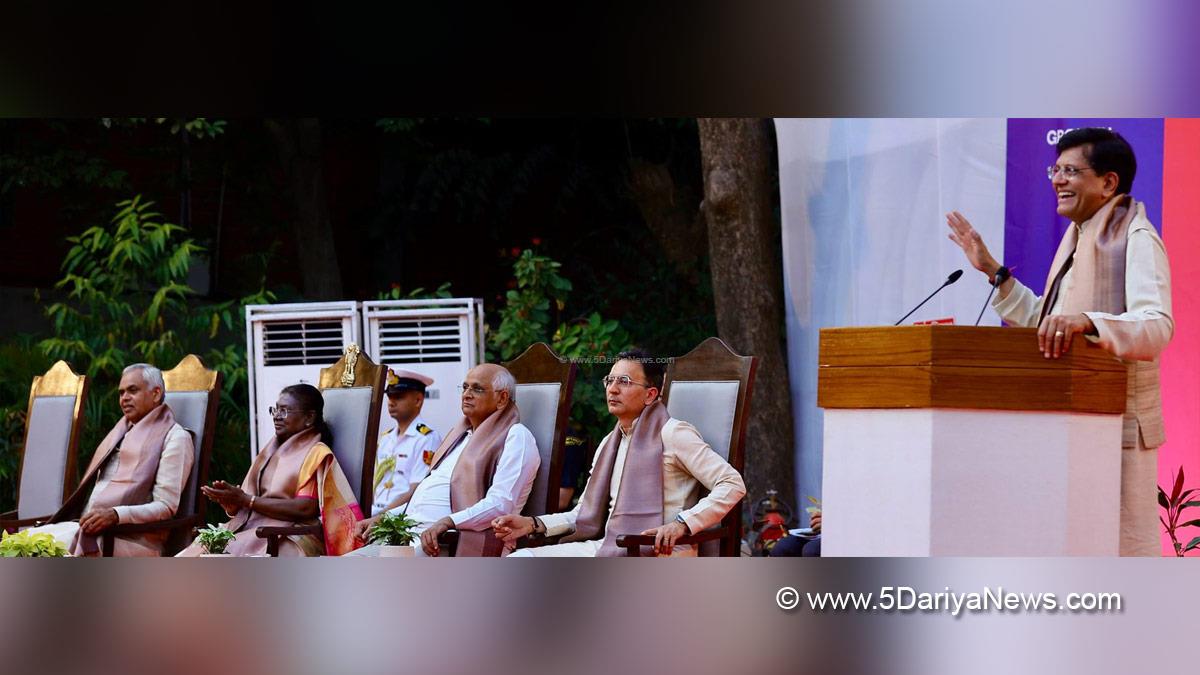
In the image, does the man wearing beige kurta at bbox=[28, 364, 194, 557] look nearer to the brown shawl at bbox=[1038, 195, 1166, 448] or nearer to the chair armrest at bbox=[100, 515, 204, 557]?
the chair armrest at bbox=[100, 515, 204, 557]

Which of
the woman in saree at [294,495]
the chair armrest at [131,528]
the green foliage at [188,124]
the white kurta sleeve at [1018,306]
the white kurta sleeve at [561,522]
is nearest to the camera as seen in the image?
the white kurta sleeve at [1018,306]

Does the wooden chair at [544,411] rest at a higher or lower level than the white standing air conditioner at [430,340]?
lower

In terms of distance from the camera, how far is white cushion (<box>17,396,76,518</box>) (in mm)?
5289

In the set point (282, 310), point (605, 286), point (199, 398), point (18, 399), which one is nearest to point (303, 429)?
point (199, 398)

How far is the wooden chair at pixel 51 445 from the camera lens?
17.3 feet

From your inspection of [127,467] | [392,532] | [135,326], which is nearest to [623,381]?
[392,532]

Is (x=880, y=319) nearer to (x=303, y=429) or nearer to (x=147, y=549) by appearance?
(x=303, y=429)

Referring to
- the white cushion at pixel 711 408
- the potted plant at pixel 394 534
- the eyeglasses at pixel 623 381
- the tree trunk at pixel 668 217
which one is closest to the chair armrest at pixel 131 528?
Result: the potted plant at pixel 394 534

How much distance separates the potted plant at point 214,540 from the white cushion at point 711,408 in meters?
1.50

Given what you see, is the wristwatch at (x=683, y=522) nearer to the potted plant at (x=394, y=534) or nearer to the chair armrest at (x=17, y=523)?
the potted plant at (x=394, y=534)

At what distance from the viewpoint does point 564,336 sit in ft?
23.0

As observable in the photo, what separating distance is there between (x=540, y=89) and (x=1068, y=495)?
1.59 m

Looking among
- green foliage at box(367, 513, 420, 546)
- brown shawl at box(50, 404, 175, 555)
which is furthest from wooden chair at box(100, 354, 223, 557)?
green foliage at box(367, 513, 420, 546)

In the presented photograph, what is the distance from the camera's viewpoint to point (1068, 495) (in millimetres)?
2750
